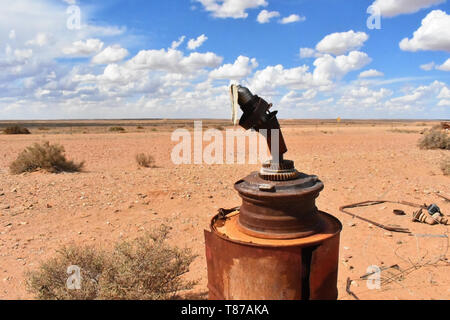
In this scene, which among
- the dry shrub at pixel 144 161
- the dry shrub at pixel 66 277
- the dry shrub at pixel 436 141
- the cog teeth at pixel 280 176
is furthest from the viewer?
the dry shrub at pixel 436 141

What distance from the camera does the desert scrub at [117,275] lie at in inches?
119

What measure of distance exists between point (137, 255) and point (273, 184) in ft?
6.11

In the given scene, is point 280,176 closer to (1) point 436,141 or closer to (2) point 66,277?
(2) point 66,277

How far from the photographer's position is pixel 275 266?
2035 mm

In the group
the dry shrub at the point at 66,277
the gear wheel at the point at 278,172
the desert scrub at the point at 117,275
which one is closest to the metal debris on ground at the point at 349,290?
the desert scrub at the point at 117,275

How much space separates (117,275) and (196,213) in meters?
2.93

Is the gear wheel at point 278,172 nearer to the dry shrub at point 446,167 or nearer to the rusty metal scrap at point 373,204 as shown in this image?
the rusty metal scrap at point 373,204

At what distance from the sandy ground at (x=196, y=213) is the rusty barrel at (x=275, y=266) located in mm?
1630

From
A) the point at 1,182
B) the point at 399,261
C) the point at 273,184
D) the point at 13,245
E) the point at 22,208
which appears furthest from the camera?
the point at 1,182

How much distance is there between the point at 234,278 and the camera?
2.16 meters

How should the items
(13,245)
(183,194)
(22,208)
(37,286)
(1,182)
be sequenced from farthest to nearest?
(1,182)
(183,194)
(22,208)
(13,245)
(37,286)

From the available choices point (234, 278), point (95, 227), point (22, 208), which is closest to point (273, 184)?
point (234, 278)

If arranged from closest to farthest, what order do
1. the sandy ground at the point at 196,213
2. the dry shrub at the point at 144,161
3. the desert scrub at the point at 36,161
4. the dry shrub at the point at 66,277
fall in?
the dry shrub at the point at 66,277 → the sandy ground at the point at 196,213 → the desert scrub at the point at 36,161 → the dry shrub at the point at 144,161

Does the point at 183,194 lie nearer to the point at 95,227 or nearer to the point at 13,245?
the point at 95,227
